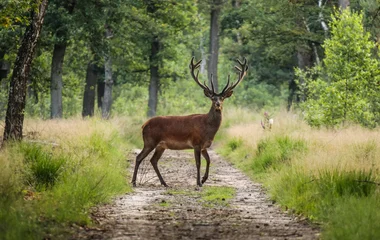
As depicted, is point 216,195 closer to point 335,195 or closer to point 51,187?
point 51,187

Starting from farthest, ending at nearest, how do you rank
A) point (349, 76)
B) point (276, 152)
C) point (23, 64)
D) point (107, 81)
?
point (107, 81) < point (349, 76) < point (276, 152) < point (23, 64)

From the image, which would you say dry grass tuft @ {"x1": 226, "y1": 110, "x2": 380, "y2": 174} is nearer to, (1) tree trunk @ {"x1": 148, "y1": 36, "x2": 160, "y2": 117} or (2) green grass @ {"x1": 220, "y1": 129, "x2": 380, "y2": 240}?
(2) green grass @ {"x1": 220, "y1": 129, "x2": 380, "y2": 240}

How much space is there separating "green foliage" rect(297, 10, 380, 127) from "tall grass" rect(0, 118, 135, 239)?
7.49 metres

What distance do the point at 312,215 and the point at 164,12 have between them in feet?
85.9

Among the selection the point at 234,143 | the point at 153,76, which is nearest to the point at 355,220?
the point at 234,143

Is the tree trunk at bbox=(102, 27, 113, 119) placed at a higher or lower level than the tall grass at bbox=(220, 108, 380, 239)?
higher

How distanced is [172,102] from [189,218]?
36.1 meters

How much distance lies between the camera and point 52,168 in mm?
11531

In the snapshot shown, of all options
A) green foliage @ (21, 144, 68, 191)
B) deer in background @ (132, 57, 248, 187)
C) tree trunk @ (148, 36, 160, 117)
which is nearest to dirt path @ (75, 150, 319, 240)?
deer in background @ (132, 57, 248, 187)

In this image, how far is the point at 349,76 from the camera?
21.4 meters

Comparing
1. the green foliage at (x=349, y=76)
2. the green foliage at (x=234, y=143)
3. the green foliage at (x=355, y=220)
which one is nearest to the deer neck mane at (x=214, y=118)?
the green foliage at (x=355, y=220)

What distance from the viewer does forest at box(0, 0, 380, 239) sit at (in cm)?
1022

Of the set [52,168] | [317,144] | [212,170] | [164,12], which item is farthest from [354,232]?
[164,12]

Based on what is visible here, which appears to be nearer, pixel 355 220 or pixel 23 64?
pixel 355 220
